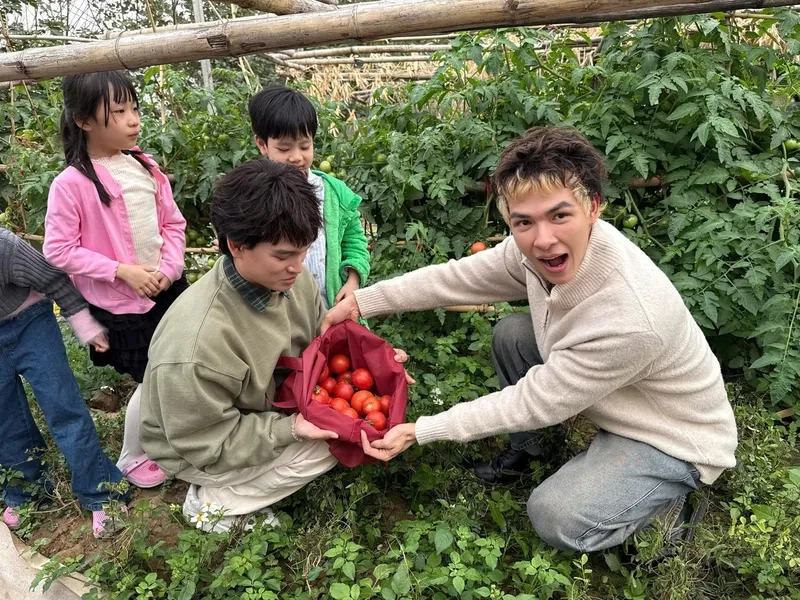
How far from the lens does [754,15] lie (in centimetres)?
298

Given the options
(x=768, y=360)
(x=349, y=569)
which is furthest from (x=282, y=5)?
(x=768, y=360)

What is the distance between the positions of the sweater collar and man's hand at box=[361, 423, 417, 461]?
67 centimetres

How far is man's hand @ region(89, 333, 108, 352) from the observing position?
2133mm

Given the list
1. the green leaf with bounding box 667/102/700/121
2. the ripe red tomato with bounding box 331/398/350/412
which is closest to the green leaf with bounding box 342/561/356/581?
the ripe red tomato with bounding box 331/398/350/412

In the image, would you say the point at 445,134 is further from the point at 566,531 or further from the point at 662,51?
the point at 566,531

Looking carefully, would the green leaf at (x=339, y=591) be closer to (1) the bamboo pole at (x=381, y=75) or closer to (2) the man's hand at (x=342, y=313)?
(2) the man's hand at (x=342, y=313)

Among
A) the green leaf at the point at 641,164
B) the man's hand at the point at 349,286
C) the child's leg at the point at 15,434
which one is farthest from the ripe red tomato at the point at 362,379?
the green leaf at the point at 641,164

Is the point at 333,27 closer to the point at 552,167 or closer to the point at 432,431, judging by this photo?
the point at 552,167

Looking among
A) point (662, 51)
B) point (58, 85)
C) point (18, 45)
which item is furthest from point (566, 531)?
point (18, 45)

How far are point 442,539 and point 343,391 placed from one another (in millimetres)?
604

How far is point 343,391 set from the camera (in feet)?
6.66

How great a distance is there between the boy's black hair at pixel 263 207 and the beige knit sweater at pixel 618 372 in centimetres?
77

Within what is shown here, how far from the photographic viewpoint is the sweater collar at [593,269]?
5.49ft

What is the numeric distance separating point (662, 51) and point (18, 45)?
4.93 metres
